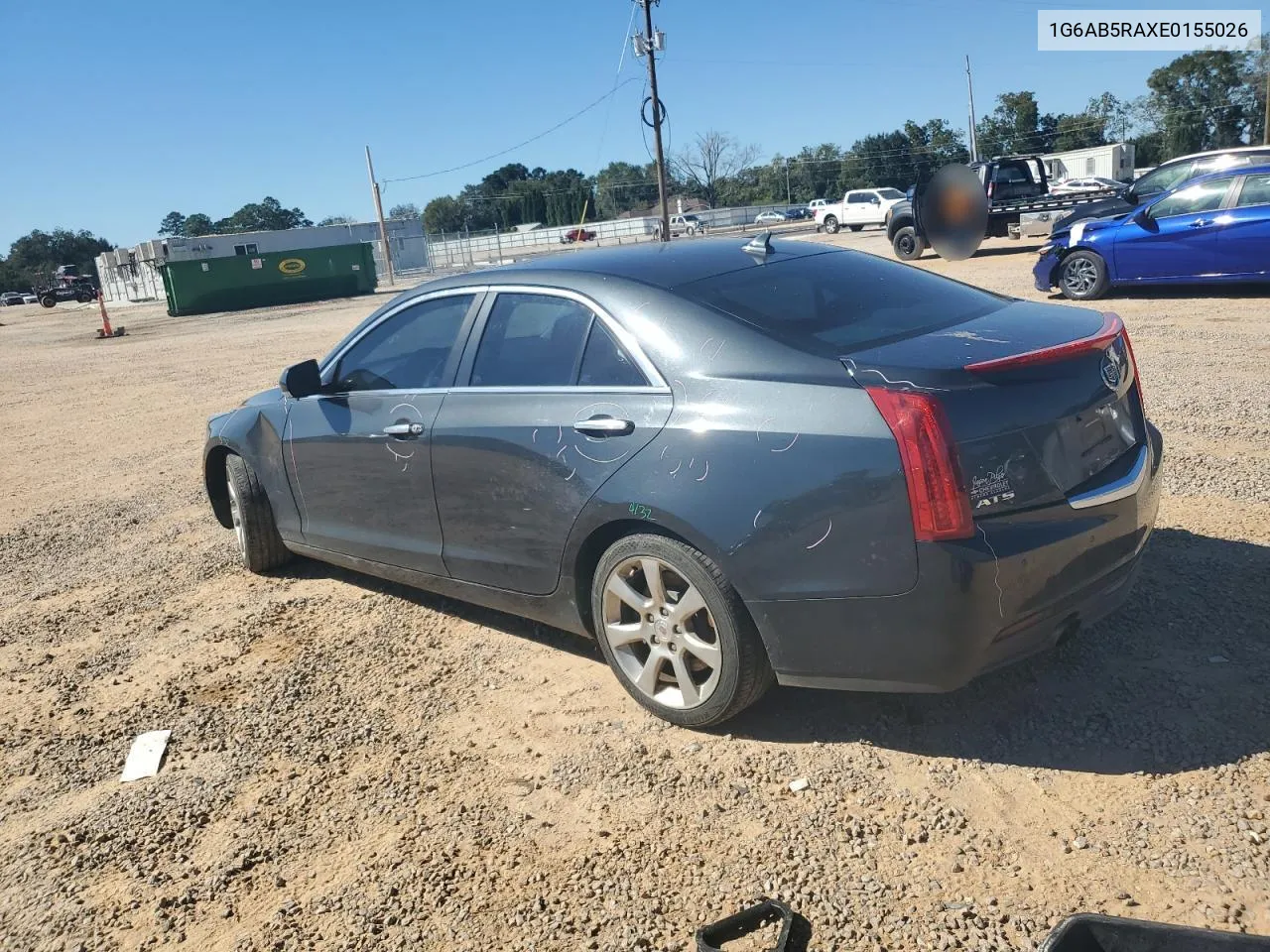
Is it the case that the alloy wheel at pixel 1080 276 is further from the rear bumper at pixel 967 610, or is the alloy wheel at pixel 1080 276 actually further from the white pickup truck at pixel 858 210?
the white pickup truck at pixel 858 210

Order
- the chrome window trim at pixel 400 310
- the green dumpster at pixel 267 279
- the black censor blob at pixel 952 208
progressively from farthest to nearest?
the green dumpster at pixel 267 279 → the black censor blob at pixel 952 208 → the chrome window trim at pixel 400 310

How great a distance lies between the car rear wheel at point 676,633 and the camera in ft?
10.2

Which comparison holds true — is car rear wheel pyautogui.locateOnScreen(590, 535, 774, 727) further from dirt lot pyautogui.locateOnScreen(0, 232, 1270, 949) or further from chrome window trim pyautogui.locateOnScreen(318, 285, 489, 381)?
chrome window trim pyautogui.locateOnScreen(318, 285, 489, 381)

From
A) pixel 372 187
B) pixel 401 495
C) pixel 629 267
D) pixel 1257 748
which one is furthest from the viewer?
pixel 372 187

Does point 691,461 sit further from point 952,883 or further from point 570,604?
point 952,883

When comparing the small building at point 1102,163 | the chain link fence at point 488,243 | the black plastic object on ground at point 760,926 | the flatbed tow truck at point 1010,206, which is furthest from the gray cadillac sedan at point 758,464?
the small building at point 1102,163

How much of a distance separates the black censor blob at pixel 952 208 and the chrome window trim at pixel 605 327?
229 inches

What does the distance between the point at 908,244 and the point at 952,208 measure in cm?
1410

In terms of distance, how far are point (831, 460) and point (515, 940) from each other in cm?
149

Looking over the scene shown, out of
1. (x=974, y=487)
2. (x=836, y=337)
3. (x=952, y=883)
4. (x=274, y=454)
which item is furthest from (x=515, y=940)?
(x=274, y=454)

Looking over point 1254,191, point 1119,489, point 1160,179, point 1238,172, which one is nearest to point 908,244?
point 1160,179

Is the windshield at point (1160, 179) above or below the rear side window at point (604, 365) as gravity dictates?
above

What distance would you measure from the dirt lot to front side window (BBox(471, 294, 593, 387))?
45.4 inches

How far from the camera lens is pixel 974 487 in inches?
108
